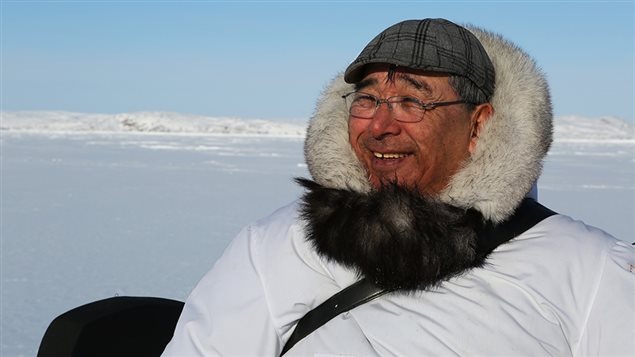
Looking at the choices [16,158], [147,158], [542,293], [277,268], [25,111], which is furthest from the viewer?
[25,111]

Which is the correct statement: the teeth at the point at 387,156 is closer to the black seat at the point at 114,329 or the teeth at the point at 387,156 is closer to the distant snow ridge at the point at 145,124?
the black seat at the point at 114,329

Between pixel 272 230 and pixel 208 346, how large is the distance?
0.30m

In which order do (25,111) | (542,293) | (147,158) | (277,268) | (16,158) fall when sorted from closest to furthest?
(542,293) < (277,268) < (16,158) < (147,158) < (25,111)

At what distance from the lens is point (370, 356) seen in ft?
5.51

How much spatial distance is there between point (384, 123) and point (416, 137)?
0.08 meters

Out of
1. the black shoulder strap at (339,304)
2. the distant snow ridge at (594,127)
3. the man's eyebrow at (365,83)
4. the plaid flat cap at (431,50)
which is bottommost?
the distant snow ridge at (594,127)

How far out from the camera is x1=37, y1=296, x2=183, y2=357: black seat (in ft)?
6.00

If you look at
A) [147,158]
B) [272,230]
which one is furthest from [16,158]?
[272,230]

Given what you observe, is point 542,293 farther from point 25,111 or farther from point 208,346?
point 25,111

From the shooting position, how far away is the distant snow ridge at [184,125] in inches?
2372

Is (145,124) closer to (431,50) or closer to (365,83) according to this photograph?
(365,83)

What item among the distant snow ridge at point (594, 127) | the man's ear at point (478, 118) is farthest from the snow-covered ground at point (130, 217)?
the distant snow ridge at point (594, 127)

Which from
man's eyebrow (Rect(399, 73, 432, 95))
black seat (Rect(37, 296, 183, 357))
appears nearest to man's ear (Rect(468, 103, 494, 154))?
man's eyebrow (Rect(399, 73, 432, 95))

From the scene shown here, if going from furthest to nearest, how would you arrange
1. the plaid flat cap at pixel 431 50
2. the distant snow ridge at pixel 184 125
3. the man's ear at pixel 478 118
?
the distant snow ridge at pixel 184 125
the man's ear at pixel 478 118
the plaid flat cap at pixel 431 50
